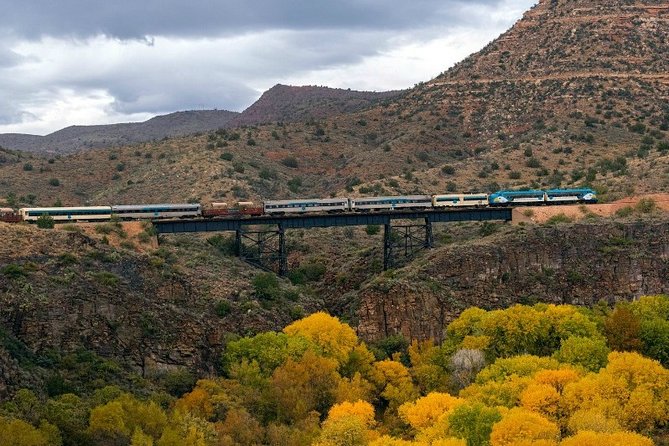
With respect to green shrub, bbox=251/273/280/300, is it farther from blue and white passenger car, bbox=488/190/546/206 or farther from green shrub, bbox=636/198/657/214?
green shrub, bbox=636/198/657/214

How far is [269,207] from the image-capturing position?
334 ft

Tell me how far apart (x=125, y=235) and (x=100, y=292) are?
16.4 metres

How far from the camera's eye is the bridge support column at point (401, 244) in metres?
104

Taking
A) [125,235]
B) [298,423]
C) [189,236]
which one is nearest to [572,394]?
[298,423]

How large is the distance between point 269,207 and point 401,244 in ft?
61.6

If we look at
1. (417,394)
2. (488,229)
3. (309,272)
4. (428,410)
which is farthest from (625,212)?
(428,410)

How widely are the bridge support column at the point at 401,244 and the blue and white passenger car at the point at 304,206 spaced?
5160 millimetres

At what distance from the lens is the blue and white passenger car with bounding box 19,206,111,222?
312ft

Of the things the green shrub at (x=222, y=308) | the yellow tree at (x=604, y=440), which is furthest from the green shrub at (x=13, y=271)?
the yellow tree at (x=604, y=440)

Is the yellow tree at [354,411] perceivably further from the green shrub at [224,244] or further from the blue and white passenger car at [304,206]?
the green shrub at [224,244]

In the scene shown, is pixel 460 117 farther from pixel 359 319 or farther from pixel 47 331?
pixel 47 331

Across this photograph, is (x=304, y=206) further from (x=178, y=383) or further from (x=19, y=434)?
(x=19, y=434)

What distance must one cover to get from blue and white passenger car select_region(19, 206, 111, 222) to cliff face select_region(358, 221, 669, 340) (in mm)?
26521

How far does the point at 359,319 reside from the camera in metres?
93.0
